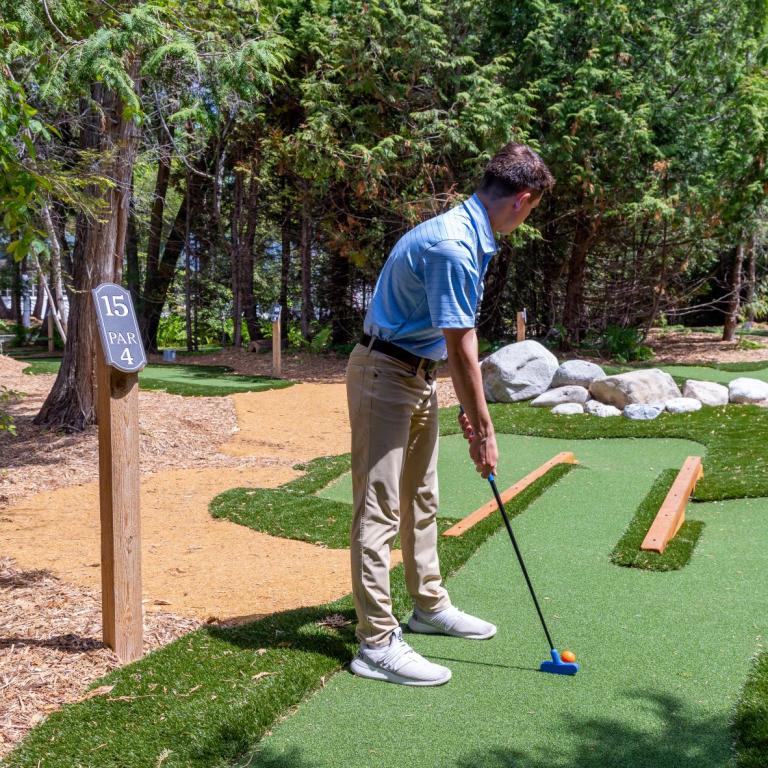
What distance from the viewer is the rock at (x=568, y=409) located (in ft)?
28.4

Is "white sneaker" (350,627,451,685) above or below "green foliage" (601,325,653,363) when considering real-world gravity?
below

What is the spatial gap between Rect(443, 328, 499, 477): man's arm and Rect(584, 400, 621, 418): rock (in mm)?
6026

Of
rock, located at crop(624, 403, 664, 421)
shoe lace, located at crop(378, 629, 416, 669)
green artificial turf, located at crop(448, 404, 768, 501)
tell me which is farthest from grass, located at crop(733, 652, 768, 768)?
rock, located at crop(624, 403, 664, 421)

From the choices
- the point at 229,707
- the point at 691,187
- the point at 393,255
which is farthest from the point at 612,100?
the point at 229,707

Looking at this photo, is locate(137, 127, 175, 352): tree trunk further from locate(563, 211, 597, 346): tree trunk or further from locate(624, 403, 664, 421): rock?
locate(624, 403, 664, 421): rock

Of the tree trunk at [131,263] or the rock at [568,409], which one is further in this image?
the tree trunk at [131,263]

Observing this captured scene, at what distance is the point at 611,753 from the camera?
218 centimetres

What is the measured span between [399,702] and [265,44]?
508 centimetres

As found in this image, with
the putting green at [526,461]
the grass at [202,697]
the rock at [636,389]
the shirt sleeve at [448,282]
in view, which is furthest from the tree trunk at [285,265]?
the shirt sleeve at [448,282]

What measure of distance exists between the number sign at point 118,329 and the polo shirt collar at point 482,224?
3.74 ft

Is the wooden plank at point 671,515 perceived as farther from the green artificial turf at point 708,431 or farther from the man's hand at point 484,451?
the man's hand at point 484,451

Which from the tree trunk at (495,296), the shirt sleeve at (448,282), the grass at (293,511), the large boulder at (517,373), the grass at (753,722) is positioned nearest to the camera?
the grass at (753,722)

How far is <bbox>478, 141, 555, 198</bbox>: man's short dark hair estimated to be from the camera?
2.59m

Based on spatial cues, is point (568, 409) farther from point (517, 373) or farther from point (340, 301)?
point (340, 301)
